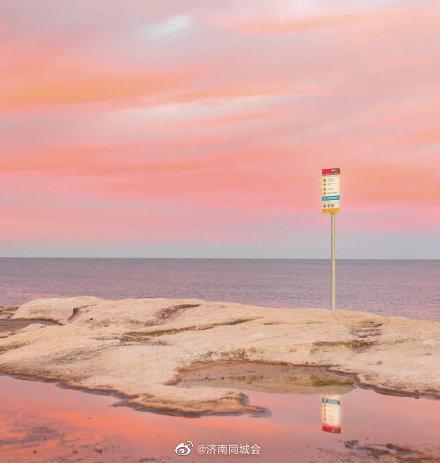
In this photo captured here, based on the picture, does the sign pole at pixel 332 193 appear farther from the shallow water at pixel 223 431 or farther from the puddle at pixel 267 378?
the shallow water at pixel 223 431

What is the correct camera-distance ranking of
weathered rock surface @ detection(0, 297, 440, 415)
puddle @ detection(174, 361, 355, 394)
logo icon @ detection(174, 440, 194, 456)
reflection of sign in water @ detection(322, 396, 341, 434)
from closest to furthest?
logo icon @ detection(174, 440, 194, 456) → reflection of sign in water @ detection(322, 396, 341, 434) → weathered rock surface @ detection(0, 297, 440, 415) → puddle @ detection(174, 361, 355, 394)

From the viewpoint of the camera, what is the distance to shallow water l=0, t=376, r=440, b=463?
469 inches

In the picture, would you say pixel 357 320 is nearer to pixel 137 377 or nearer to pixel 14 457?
pixel 137 377

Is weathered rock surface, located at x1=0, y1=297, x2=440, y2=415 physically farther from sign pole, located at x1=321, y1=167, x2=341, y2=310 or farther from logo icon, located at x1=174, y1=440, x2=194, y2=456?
sign pole, located at x1=321, y1=167, x2=341, y2=310

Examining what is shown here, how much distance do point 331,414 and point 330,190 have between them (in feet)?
57.7

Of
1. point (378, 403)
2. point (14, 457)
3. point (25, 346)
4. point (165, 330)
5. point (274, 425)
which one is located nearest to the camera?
point (14, 457)

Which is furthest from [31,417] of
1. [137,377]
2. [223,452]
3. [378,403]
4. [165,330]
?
[165,330]

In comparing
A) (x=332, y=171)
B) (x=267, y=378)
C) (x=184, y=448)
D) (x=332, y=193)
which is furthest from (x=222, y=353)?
(x=332, y=171)

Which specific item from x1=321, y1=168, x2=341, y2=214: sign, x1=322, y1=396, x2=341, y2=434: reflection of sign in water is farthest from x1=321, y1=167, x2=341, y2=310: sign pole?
x1=322, y1=396, x2=341, y2=434: reflection of sign in water

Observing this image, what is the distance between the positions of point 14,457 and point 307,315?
19680mm

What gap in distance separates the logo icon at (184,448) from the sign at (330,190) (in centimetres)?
2024

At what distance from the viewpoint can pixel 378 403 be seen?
16.1m

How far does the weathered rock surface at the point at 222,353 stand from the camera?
17.4 metres

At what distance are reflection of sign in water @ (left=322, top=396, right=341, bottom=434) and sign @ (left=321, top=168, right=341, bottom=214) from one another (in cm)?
1555
